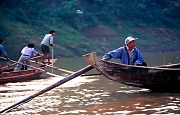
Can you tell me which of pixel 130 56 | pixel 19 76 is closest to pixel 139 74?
pixel 130 56

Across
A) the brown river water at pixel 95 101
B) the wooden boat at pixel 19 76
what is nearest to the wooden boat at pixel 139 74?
the brown river water at pixel 95 101

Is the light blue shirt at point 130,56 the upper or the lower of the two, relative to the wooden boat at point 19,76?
upper

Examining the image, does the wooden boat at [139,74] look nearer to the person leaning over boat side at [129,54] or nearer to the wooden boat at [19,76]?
the person leaning over boat side at [129,54]

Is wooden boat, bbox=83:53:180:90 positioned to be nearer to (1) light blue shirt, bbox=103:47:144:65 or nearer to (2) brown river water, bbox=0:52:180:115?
(2) brown river water, bbox=0:52:180:115

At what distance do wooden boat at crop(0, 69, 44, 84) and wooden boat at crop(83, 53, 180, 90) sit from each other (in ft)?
16.1

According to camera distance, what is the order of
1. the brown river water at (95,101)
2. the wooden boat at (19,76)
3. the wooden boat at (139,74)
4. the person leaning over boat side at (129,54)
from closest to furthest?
the brown river water at (95,101)
the wooden boat at (139,74)
the person leaning over boat side at (129,54)
the wooden boat at (19,76)

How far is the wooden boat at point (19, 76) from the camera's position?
1322 centimetres

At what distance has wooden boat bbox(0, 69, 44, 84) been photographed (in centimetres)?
1322

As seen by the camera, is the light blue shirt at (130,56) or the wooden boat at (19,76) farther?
the wooden boat at (19,76)

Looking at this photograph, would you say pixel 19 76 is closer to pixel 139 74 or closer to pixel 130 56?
pixel 130 56

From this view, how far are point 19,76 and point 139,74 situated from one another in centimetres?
561

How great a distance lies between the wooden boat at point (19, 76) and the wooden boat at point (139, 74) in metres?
4.89

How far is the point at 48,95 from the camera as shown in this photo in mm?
9984

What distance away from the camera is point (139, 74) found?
9305 mm
